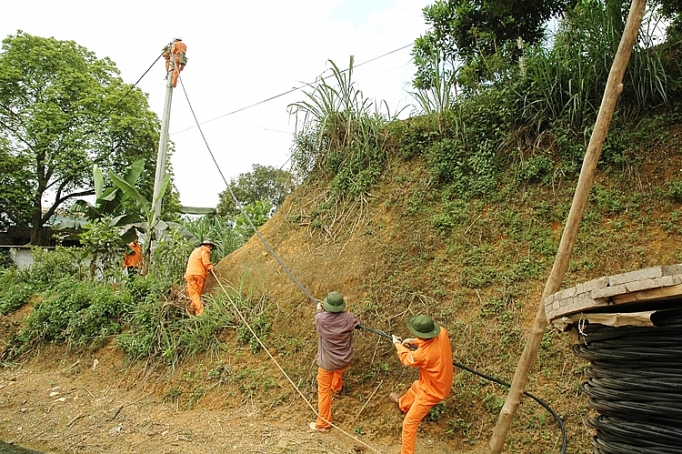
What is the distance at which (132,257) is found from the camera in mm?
8805

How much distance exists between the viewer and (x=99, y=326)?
7.11 metres

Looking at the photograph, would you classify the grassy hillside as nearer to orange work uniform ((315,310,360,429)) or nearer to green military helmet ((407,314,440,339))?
orange work uniform ((315,310,360,429))

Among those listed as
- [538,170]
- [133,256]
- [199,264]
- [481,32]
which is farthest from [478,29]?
[133,256]

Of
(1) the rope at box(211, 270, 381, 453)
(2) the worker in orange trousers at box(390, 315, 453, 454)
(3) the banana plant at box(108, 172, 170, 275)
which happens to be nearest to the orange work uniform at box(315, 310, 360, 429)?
(1) the rope at box(211, 270, 381, 453)

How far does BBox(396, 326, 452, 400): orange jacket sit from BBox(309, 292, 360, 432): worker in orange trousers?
82 cm

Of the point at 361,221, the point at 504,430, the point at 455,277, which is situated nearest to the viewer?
the point at 504,430

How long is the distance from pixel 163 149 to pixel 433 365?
7007 millimetres

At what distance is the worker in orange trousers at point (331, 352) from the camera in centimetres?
468

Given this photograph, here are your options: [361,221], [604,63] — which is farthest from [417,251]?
[604,63]

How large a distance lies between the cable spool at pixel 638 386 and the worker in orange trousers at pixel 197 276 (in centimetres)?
534

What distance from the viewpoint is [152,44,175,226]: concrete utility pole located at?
27.5 ft

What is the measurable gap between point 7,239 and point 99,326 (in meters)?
14.6

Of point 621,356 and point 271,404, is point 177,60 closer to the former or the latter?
point 271,404

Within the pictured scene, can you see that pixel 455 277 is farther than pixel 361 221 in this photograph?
No
